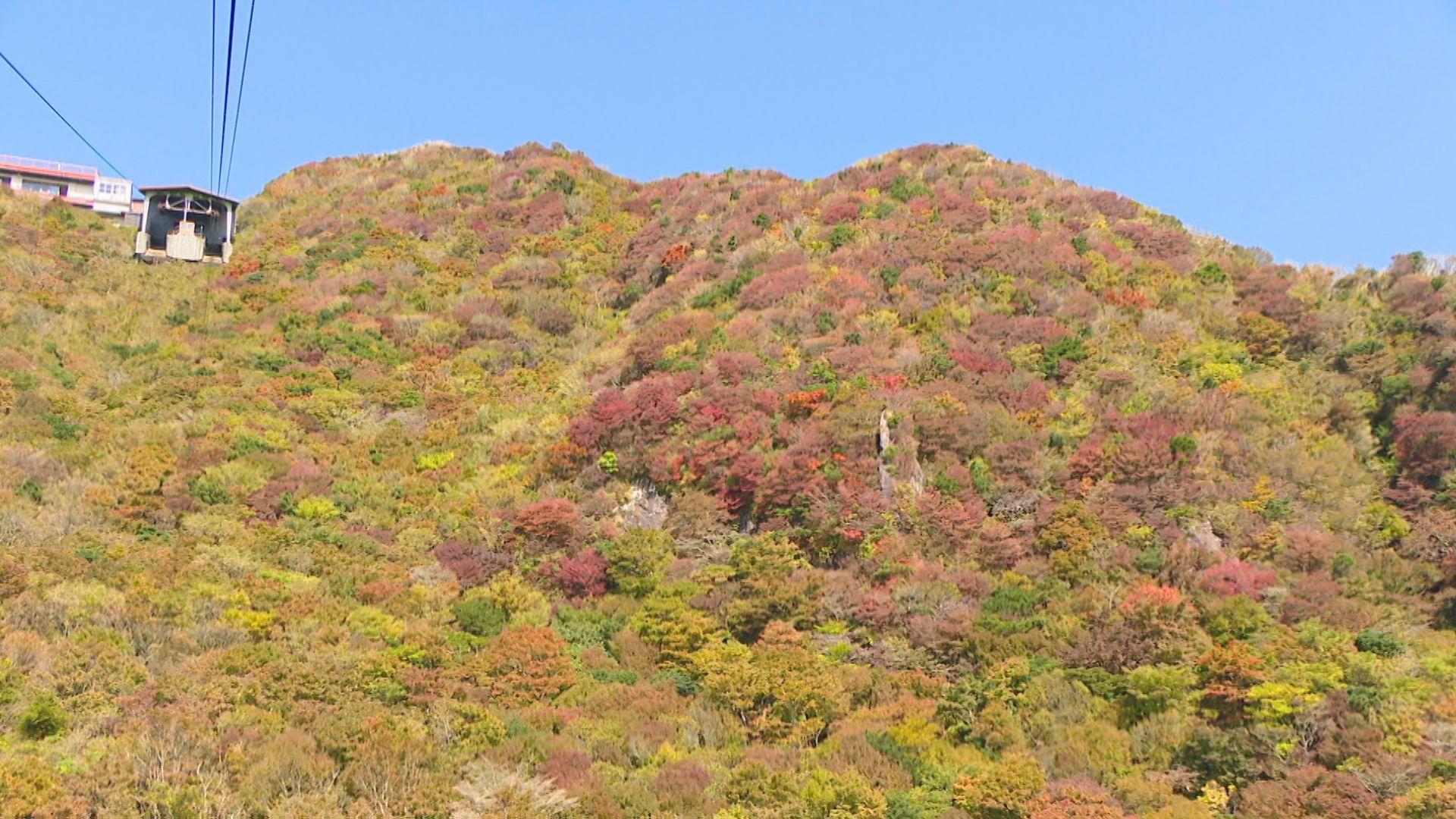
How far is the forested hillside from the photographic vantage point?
47.1 ft

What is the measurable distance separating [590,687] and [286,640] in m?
5.97

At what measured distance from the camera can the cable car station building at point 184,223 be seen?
28.9 metres

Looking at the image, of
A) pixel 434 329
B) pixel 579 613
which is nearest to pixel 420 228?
pixel 434 329

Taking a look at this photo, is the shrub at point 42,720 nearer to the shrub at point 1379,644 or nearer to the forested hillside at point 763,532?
the forested hillside at point 763,532

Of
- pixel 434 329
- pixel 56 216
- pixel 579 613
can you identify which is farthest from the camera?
pixel 56 216

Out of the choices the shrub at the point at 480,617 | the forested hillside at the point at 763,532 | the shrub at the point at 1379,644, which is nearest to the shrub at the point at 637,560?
the forested hillside at the point at 763,532

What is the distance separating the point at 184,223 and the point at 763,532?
2107 cm

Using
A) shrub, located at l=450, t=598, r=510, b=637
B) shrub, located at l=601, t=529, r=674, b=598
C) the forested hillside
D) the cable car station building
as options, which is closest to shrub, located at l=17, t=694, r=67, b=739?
the forested hillside

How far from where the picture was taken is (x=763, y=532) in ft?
Answer: 75.6

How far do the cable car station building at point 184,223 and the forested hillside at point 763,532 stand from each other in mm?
Answer: 4131

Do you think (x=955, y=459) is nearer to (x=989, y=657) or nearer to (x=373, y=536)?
(x=989, y=657)

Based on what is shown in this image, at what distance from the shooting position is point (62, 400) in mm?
27938

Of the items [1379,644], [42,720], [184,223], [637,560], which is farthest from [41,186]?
[1379,644]

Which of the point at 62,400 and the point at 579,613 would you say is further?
the point at 62,400
